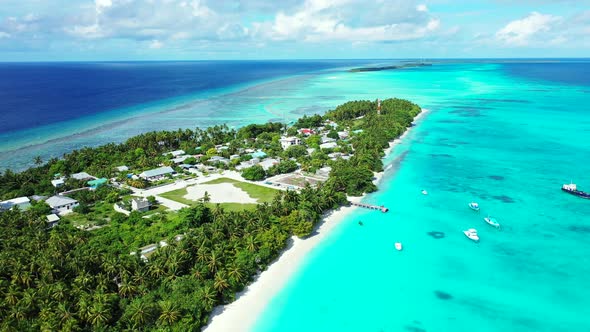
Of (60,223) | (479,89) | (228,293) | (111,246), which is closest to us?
(228,293)

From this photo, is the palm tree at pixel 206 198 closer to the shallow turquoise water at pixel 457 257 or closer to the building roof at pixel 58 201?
the building roof at pixel 58 201

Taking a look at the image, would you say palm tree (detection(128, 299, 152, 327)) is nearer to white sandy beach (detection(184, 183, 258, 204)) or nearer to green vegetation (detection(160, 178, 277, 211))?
green vegetation (detection(160, 178, 277, 211))

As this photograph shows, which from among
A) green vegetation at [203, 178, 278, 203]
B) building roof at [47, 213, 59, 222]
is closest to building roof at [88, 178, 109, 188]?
building roof at [47, 213, 59, 222]

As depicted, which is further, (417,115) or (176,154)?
(417,115)

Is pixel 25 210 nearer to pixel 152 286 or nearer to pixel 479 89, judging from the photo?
pixel 152 286

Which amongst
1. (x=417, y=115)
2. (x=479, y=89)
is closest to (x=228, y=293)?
(x=417, y=115)

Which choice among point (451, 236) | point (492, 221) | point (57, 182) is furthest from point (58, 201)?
point (492, 221)

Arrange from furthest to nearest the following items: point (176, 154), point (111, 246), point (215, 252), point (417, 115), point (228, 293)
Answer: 1. point (417, 115)
2. point (176, 154)
3. point (111, 246)
4. point (215, 252)
5. point (228, 293)
